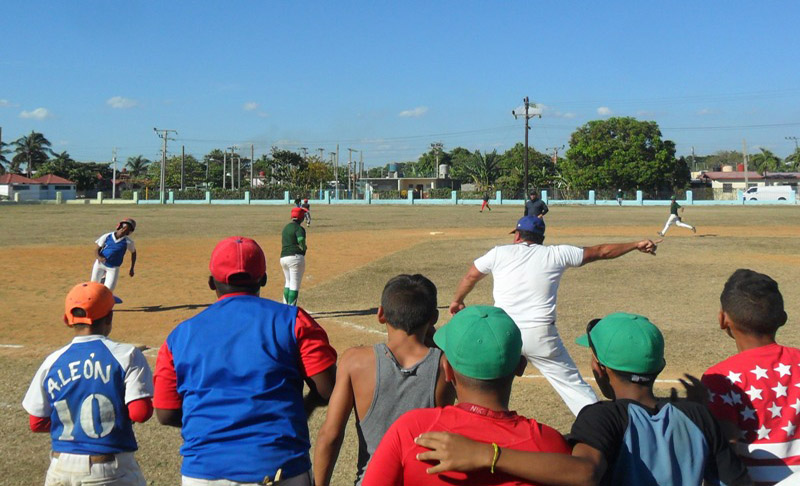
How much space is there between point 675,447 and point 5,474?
5354 millimetres

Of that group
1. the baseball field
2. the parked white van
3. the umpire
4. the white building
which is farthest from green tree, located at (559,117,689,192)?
the white building

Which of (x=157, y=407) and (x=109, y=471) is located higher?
(x=157, y=407)

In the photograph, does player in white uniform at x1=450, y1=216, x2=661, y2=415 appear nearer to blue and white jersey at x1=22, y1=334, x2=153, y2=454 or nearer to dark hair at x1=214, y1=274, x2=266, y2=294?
dark hair at x1=214, y1=274, x2=266, y2=294

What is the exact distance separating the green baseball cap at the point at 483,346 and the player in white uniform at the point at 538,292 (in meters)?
3.60

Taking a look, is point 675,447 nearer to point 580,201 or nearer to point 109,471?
point 109,471

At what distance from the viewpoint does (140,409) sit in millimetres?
3793

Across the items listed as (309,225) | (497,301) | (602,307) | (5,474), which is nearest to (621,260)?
(602,307)

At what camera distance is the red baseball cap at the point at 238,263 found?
3.62 meters

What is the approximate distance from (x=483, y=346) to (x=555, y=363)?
4.05 m

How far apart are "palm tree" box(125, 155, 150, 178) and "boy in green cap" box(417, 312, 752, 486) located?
523 feet

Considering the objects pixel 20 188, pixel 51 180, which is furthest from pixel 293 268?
pixel 51 180

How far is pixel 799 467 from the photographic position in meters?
3.44

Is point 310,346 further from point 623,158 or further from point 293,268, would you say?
point 623,158

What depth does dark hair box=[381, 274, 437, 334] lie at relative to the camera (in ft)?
12.6
